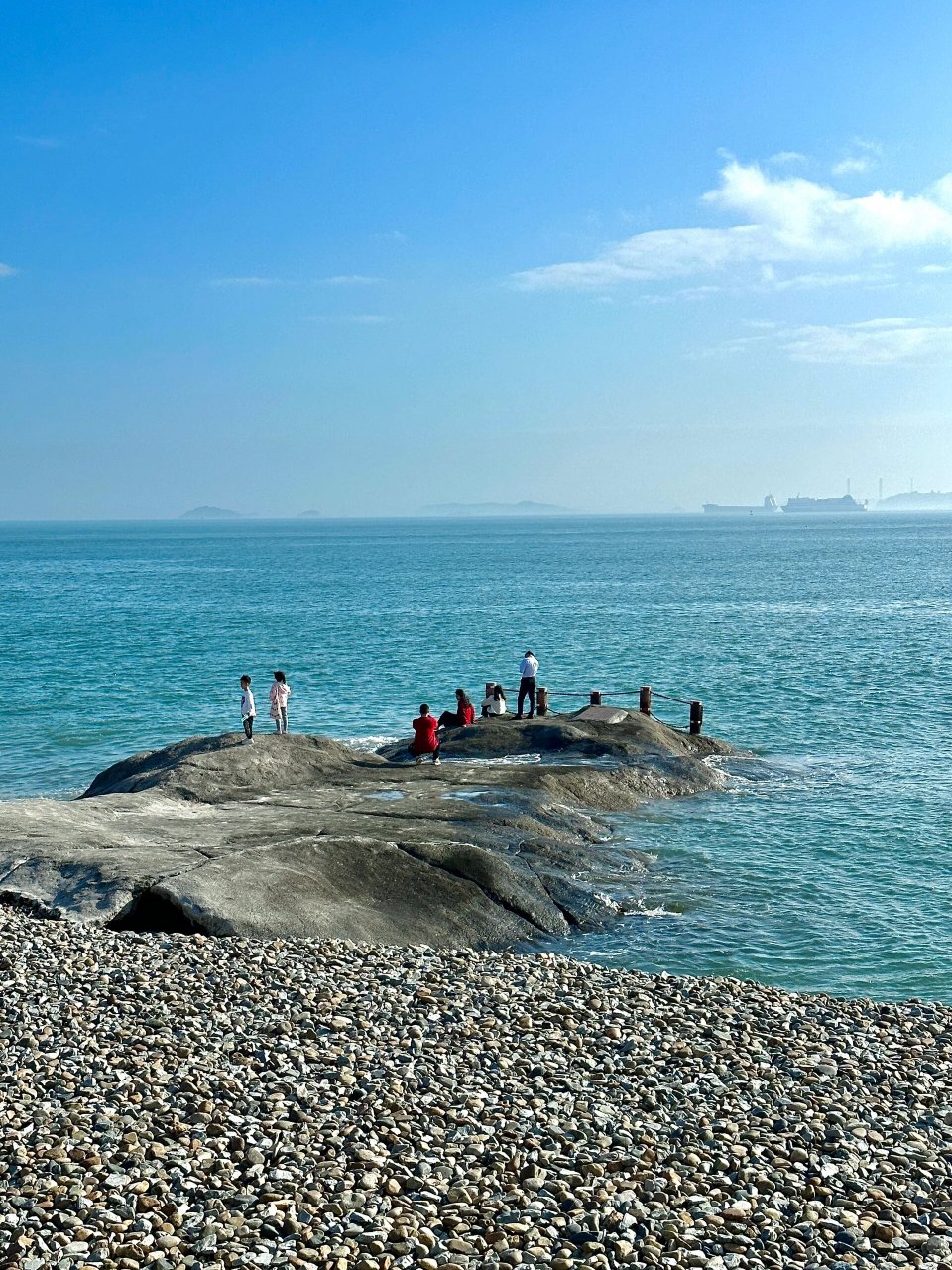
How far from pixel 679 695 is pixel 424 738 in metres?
20.8

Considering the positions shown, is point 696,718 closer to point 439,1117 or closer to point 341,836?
point 341,836

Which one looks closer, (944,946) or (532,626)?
(944,946)

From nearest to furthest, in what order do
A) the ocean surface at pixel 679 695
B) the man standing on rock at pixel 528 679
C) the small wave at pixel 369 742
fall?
the ocean surface at pixel 679 695, the man standing on rock at pixel 528 679, the small wave at pixel 369 742

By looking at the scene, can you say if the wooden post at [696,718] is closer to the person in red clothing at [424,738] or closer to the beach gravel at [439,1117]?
the person in red clothing at [424,738]

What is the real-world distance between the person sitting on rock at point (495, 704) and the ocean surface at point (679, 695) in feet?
15.6

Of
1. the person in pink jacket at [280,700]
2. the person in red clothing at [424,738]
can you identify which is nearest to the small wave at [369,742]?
the person in pink jacket at [280,700]

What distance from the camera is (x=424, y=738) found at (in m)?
31.9

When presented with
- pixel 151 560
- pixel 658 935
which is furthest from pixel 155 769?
pixel 151 560

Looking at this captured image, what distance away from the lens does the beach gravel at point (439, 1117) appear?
9.84 m

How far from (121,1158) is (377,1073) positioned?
3.19 m

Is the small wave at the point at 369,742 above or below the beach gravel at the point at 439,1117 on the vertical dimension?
below

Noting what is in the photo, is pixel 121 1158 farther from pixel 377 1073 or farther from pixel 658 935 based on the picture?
pixel 658 935

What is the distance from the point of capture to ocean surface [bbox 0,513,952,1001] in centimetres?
2245

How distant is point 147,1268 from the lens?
9133 millimetres
